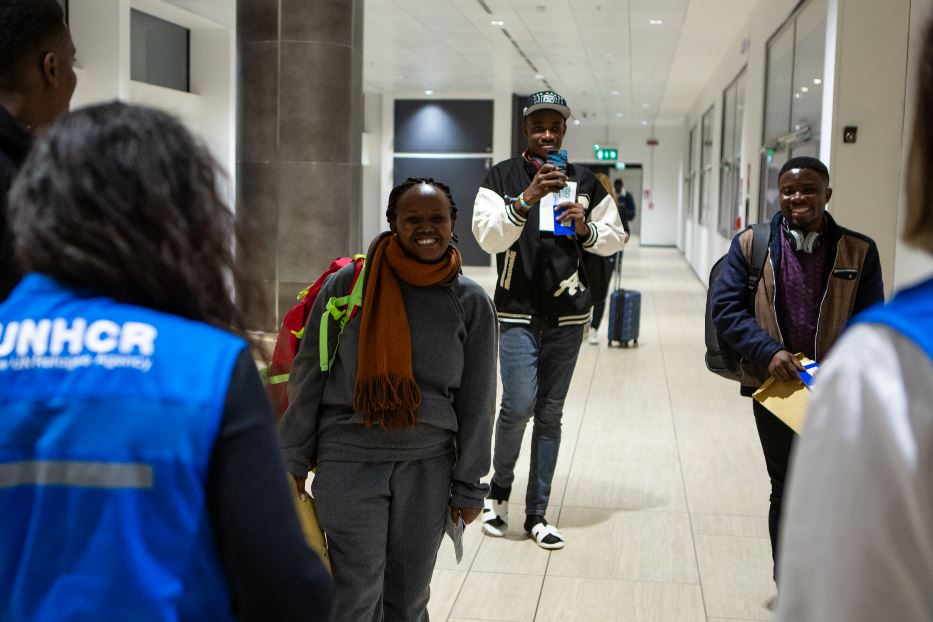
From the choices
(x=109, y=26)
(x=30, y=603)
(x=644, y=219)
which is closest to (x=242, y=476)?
(x=30, y=603)

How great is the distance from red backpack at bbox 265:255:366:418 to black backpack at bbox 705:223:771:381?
1.38 metres

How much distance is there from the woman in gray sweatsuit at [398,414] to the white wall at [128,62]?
827 centimetres

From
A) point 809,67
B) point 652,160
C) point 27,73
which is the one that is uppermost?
point 652,160

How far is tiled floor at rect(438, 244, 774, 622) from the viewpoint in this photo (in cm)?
409

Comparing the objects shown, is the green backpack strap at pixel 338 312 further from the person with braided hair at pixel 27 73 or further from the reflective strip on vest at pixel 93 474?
the reflective strip on vest at pixel 93 474

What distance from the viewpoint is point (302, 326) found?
3170 mm

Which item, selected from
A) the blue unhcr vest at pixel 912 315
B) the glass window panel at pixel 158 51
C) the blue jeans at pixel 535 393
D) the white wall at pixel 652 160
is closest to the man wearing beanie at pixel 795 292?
the blue jeans at pixel 535 393

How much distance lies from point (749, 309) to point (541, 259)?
1.07 m

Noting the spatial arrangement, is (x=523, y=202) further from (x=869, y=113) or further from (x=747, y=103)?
(x=747, y=103)

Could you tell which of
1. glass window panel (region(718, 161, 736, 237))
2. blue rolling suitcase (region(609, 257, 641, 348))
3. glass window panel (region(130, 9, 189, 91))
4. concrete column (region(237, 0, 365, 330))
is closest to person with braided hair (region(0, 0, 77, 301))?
concrete column (region(237, 0, 365, 330))

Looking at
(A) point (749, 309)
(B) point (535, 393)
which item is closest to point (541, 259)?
(B) point (535, 393)

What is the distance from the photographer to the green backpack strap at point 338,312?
9.55 feet

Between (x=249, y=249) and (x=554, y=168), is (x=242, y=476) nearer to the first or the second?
(x=249, y=249)

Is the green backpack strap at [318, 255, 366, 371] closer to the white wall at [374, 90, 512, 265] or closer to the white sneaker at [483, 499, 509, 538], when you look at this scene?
the white sneaker at [483, 499, 509, 538]
